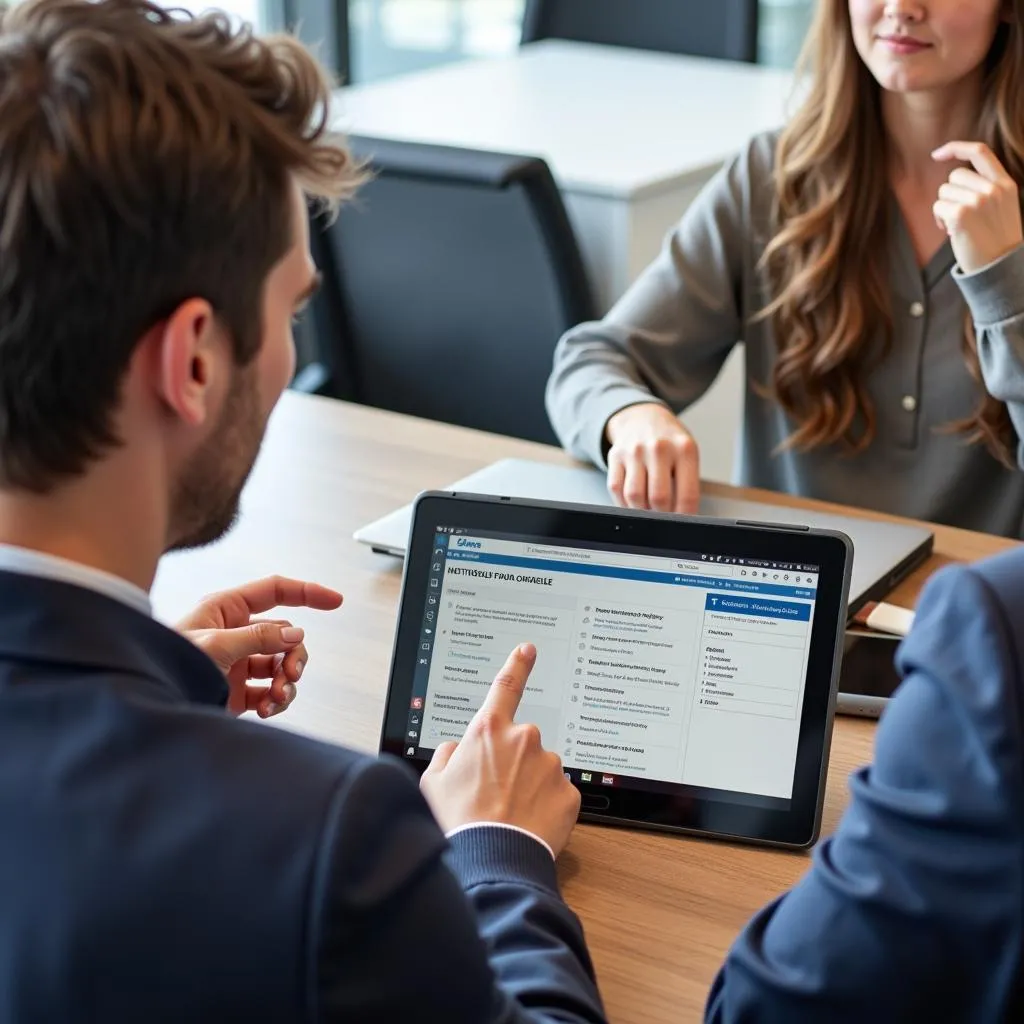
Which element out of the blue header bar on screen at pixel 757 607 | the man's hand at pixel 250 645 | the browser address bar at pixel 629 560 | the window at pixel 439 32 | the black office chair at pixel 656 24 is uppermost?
the browser address bar at pixel 629 560

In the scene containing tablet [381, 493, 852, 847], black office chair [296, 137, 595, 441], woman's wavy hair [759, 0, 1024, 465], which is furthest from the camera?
black office chair [296, 137, 595, 441]

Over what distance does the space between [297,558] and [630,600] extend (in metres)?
0.44

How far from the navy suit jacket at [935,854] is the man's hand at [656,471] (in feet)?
2.32

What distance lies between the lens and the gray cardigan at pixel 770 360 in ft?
5.74

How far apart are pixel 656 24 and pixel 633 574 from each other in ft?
8.48

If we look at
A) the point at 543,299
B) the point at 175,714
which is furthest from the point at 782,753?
the point at 543,299

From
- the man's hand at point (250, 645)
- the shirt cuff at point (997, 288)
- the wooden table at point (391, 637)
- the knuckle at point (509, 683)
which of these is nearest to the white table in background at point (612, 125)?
the wooden table at point (391, 637)

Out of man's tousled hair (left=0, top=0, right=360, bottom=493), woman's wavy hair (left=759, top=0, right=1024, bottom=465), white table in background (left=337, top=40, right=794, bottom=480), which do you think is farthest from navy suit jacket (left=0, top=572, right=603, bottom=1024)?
white table in background (left=337, top=40, right=794, bottom=480)

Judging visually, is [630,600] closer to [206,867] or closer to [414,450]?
[206,867]

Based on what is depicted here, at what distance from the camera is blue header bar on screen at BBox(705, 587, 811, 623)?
1.08 meters

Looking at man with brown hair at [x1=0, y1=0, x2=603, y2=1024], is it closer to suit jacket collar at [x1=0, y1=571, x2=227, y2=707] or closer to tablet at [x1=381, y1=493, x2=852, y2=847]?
suit jacket collar at [x1=0, y1=571, x2=227, y2=707]

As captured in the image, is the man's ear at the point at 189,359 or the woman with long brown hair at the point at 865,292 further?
the woman with long brown hair at the point at 865,292

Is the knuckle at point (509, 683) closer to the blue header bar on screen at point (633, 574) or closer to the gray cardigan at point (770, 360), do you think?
the blue header bar on screen at point (633, 574)

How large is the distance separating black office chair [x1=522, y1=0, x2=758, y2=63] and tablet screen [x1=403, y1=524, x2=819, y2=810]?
2472mm
